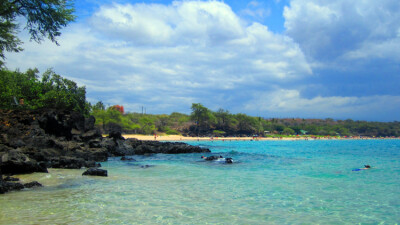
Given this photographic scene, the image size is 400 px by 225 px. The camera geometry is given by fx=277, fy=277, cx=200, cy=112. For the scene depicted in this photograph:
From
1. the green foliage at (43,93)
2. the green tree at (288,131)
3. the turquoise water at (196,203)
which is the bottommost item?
the turquoise water at (196,203)

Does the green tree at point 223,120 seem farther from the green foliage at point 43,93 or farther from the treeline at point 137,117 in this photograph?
the green foliage at point 43,93

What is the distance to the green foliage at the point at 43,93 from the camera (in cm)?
3047

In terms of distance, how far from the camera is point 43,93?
40.7 metres

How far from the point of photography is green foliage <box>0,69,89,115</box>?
100.0 ft

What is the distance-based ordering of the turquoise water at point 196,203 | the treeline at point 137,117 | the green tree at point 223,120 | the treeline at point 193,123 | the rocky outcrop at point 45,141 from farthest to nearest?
the green tree at point 223,120 < the treeline at point 193,123 < the treeline at point 137,117 < the rocky outcrop at point 45,141 < the turquoise water at point 196,203

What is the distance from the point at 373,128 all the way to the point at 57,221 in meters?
210

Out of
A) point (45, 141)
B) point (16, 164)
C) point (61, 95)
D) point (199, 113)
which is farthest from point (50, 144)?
point (199, 113)

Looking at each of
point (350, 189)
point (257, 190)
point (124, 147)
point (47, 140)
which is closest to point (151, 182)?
point (257, 190)

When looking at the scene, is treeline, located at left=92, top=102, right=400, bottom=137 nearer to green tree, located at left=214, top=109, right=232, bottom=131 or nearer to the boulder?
green tree, located at left=214, top=109, right=232, bottom=131

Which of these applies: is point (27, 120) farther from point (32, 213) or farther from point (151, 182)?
point (32, 213)

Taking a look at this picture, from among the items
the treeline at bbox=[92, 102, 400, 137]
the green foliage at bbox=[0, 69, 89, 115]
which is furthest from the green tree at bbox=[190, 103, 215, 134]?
the green foliage at bbox=[0, 69, 89, 115]

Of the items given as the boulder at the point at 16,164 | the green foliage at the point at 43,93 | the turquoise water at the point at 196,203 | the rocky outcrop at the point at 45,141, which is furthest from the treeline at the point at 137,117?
the turquoise water at the point at 196,203

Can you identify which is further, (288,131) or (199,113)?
(288,131)

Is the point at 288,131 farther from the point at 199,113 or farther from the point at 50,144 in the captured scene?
the point at 50,144
